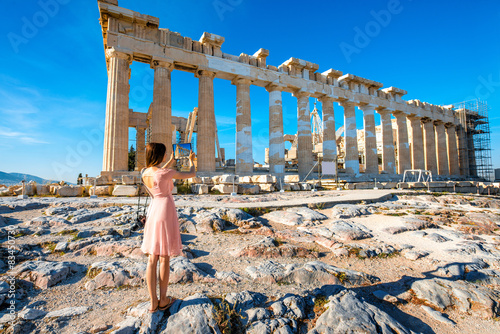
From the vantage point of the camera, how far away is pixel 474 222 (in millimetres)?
6793

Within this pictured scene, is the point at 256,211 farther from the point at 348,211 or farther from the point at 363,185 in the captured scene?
the point at 363,185

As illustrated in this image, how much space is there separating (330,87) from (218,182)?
606 inches

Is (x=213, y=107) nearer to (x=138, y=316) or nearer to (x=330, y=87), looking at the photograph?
(x=330, y=87)

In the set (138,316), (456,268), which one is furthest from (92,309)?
(456,268)

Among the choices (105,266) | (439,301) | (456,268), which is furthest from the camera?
(456,268)

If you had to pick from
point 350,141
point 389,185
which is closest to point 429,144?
point 350,141

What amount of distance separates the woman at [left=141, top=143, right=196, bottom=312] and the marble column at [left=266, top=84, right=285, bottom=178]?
17.1m

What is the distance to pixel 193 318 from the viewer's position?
2533 mm

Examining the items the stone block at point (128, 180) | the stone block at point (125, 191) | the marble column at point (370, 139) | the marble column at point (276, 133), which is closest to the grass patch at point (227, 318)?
the stone block at point (125, 191)

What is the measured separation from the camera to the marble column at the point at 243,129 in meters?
18.8

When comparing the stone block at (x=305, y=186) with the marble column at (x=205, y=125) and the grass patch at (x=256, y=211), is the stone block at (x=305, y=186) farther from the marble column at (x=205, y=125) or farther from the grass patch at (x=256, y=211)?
the grass patch at (x=256, y=211)

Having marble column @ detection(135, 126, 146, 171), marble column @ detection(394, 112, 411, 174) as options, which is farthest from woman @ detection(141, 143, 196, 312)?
marble column @ detection(394, 112, 411, 174)

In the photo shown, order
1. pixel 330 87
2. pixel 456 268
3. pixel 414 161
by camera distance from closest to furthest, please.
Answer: pixel 456 268 < pixel 330 87 < pixel 414 161

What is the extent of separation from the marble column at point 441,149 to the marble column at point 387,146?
394 inches
